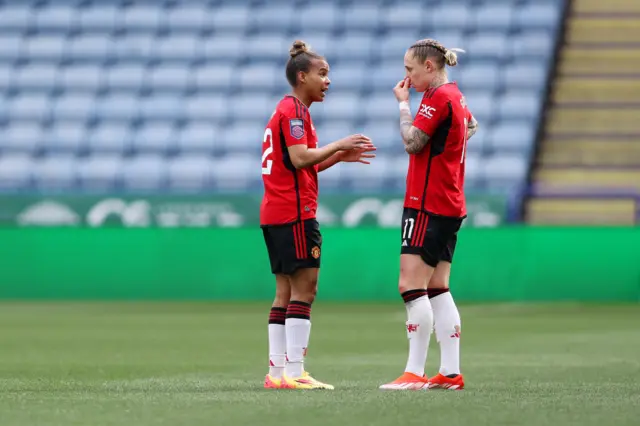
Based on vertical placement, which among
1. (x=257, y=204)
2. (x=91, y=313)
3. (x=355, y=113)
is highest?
(x=355, y=113)

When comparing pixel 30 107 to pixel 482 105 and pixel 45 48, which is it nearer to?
pixel 45 48

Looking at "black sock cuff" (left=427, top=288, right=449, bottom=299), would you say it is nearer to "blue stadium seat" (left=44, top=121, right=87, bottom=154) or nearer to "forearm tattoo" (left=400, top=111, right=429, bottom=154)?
"forearm tattoo" (left=400, top=111, right=429, bottom=154)

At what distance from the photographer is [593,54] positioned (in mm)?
21703

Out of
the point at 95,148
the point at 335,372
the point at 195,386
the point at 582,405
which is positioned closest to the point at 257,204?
the point at 95,148

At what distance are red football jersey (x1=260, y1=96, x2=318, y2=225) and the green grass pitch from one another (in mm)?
888

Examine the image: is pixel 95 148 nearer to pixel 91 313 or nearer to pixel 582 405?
pixel 91 313

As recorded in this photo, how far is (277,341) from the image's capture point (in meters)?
6.95

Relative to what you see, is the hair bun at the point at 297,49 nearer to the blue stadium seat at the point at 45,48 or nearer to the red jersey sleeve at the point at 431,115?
the red jersey sleeve at the point at 431,115

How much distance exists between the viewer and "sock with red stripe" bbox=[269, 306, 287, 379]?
6906 millimetres

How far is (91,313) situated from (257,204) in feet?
9.90

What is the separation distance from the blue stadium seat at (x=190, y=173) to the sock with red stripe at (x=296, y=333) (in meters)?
12.7

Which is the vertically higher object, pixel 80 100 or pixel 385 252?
pixel 80 100

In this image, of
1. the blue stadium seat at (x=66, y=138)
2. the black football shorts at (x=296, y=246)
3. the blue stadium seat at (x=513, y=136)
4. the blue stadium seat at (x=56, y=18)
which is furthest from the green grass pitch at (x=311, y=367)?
the blue stadium seat at (x=56, y=18)

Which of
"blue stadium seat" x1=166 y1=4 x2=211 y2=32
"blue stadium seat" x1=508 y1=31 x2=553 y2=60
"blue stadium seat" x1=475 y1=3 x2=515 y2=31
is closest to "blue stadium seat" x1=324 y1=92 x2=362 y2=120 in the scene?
"blue stadium seat" x1=475 y1=3 x2=515 y2=31
